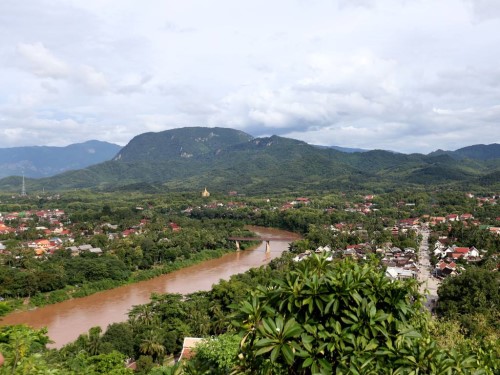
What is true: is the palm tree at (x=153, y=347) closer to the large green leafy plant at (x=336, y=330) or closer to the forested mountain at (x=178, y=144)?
the large green leafy plant at (x=336, y=330)

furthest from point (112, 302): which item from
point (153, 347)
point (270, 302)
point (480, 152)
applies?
point (480, 152)

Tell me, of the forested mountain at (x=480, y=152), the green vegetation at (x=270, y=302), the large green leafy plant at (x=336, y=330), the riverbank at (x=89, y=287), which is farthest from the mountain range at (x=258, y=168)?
the large green leafy plant at (x=336, y=330)

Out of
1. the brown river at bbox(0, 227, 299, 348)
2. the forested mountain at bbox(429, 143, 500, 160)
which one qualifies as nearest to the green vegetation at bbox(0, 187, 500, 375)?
the brown river at bbox(0, 227, 299, 348)

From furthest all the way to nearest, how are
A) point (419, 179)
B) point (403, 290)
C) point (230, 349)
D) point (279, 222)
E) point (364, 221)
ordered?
1. point (419, 179)
2. point (279, 222)
3. point (364, 221)
4. point (230, 349)
5. point (403, 290)

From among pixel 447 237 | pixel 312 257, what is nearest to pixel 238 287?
pixel 312 257

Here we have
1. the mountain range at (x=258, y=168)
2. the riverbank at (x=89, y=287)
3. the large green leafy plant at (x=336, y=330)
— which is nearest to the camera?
the large green leafy plant at (x=336, y=330)

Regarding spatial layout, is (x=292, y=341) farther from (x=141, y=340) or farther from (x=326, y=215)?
(x=326, y=215)

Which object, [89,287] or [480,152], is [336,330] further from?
[480,152]
